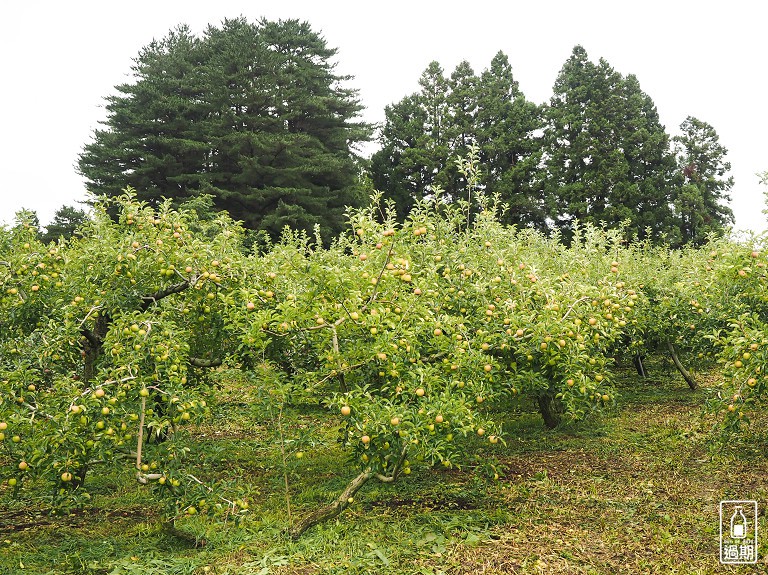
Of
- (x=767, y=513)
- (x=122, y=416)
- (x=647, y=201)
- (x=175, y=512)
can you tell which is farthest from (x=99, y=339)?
(x=647, y=201)

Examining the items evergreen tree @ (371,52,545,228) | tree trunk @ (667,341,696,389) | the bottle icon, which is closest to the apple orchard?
the bottle icon

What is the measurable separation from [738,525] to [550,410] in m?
3.86

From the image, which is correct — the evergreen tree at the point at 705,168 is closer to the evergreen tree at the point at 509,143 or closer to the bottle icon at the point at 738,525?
the evergreen tree at the point at 509,143

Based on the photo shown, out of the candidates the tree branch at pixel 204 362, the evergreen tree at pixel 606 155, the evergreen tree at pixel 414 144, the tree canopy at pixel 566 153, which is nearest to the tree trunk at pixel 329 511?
the tree branch at pixel 204 362

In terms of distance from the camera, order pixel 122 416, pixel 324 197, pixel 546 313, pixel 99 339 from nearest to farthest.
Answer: pixel 122 416 → pixel 546 313 → pixel 99 339 → pixel 324 197

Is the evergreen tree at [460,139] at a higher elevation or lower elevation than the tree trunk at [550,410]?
higher

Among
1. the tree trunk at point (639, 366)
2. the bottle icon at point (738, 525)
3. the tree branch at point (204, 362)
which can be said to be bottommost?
the bottle icon at point (738, 525)

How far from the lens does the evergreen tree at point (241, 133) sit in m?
26.0

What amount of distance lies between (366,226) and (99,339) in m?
2.77

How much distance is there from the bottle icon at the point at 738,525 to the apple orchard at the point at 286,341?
37.9 inches

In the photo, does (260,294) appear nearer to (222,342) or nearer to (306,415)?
(222,342)

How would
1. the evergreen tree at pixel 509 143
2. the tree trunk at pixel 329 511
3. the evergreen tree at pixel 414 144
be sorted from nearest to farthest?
the tree trunk at pixel 329 511 → the evergreen tree at pixel 509 143 → the evergreen tree at pixel 414 144

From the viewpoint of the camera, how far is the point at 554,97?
31.0 metres

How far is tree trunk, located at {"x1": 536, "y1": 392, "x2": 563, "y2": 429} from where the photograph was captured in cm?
795
